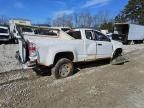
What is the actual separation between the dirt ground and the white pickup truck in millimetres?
588

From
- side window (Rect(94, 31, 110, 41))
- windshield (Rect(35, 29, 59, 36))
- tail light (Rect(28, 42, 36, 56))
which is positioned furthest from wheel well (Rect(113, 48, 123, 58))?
tail light (Rect(28, 42, 36, 56))

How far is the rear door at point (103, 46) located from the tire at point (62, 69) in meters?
Result: 1.99

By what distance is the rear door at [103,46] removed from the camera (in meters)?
10.0

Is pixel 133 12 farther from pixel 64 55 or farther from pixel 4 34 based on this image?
pixel 64 55

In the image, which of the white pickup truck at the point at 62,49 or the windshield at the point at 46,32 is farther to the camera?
the windshield at the point at 46,32

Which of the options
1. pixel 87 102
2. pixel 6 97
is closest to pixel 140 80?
pixel 87 102

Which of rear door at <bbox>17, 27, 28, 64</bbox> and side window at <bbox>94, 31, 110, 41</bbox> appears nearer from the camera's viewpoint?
rear door at <bbox>17, 27, 28, 64</bbox>

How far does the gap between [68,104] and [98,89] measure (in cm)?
155

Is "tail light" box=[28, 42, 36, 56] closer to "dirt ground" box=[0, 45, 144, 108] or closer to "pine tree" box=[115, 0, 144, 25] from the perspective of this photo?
"dirt ground" box=[0, 45, 144, 108]

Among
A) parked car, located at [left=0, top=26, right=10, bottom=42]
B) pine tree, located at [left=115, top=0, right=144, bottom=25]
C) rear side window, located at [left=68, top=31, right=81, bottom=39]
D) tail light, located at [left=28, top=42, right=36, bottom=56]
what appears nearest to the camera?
tail light, located at [left=28, top=42, right=36, bottom=56]

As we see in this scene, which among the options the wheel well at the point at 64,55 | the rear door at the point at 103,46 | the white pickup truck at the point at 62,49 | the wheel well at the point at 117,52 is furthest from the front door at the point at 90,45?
the wheel well at the point at 117,52

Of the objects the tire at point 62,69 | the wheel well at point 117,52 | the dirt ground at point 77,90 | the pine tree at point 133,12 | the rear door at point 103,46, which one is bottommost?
the dirt ground at point 77,90

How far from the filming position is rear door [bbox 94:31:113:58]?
10008mm

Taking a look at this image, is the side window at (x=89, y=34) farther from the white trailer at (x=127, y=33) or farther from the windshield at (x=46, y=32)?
the white trailer at (x=127, y=33)
